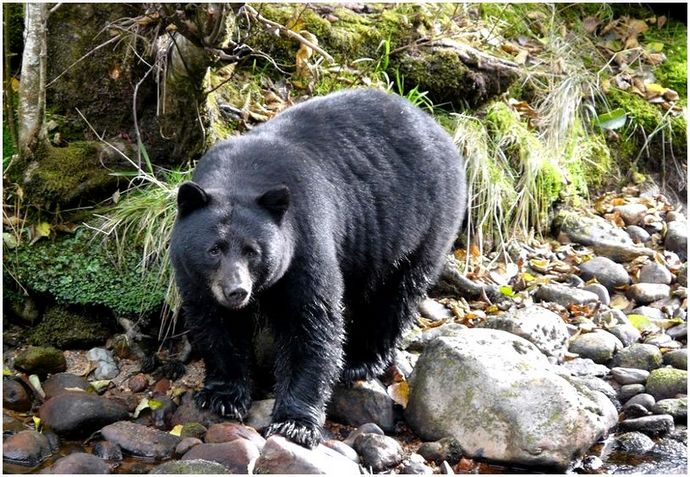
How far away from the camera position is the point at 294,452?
587cm

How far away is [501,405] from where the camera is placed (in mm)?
6535

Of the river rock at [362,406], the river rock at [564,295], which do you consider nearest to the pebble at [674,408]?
the river rock at [564,295]

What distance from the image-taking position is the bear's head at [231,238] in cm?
597

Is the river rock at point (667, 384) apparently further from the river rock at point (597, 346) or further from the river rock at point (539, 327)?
the river rock at point (539, 327)

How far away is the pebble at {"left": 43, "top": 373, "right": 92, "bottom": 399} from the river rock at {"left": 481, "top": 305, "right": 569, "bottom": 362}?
323cm

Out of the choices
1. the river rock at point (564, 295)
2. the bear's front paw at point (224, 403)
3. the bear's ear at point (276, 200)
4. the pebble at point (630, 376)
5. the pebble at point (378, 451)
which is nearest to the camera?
the bear's ear at point (276, 200)

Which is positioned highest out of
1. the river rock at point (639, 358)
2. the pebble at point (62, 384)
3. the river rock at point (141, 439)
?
the river rock at point (639, 358)

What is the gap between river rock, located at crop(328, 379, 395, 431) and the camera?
6953mm

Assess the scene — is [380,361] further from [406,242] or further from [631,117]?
[631,117]

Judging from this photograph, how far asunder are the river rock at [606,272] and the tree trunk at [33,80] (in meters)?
5.15

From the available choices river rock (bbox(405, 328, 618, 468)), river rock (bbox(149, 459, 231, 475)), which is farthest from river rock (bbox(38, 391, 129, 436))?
river rock (bbox(405, 328, 618, 468))

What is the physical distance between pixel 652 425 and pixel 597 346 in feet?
4.03

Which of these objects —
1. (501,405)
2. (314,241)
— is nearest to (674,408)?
(501,405)

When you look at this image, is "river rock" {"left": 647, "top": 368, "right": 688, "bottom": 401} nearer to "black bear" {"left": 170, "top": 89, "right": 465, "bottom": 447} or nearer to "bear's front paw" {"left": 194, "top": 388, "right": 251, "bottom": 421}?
"black bear" {"left": 170, "top": 89, "right": 465, "bottom": 447}
